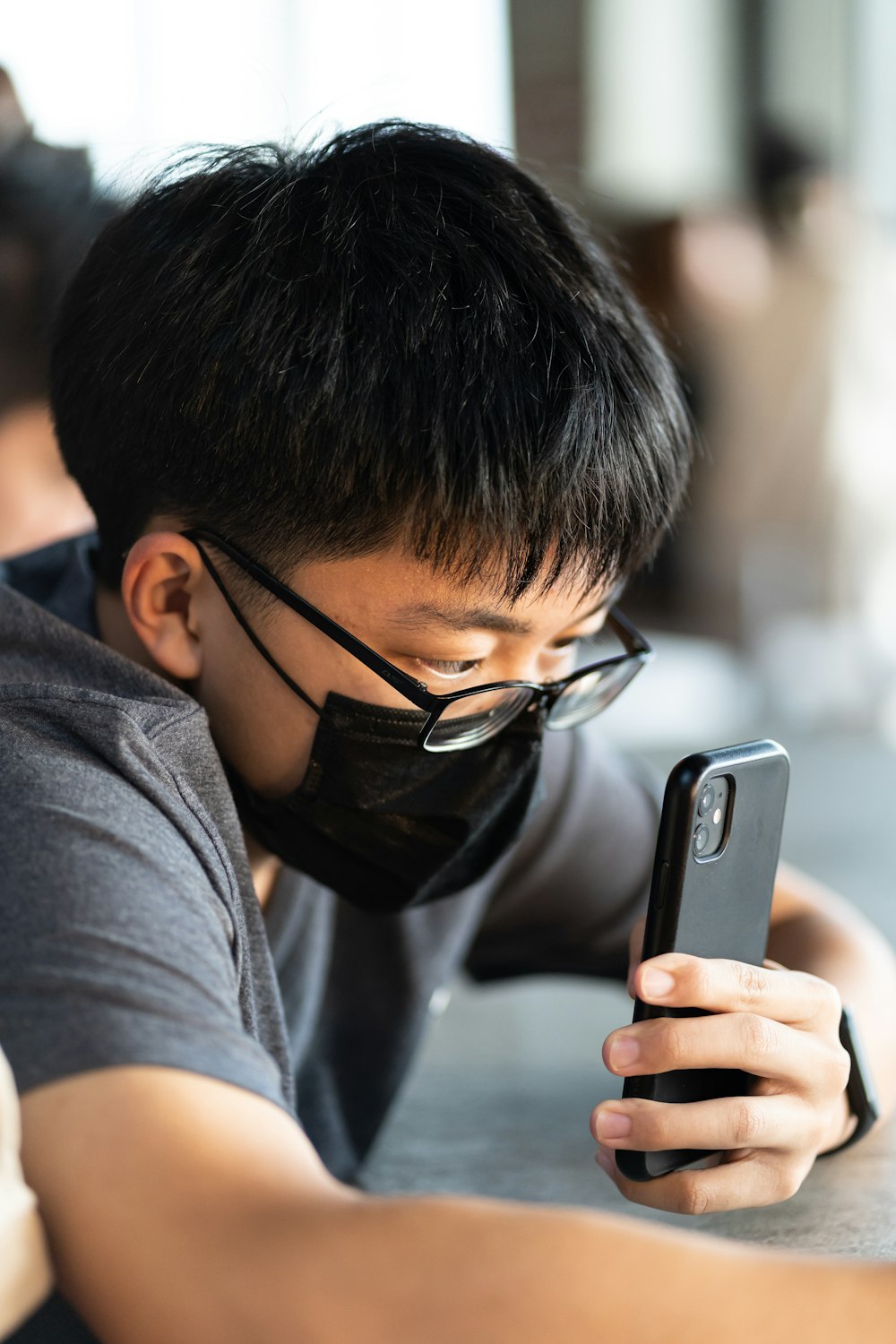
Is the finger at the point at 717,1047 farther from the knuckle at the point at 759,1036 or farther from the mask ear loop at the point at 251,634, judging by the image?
the mask ear loop at the point at 251,634

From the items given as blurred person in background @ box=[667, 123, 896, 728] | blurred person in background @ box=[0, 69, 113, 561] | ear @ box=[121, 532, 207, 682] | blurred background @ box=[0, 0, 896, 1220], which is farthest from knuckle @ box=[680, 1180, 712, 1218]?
blurred person in background @ box=[667, 123, 896, 728]

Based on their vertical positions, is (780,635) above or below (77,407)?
below

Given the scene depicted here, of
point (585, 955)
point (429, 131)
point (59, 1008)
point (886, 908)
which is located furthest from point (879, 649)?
point (59, 1008)

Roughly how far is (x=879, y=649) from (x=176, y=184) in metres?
3.33

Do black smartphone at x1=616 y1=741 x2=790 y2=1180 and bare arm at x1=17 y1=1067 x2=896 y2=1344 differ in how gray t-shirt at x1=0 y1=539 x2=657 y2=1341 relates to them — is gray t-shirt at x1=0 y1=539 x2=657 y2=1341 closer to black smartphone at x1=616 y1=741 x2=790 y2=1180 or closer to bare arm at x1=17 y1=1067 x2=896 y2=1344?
bare arm at x1=17 y1=1067 x2=896 y2=1344

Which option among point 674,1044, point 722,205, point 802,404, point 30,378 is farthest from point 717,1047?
point 722,205

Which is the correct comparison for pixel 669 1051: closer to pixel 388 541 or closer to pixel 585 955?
pixel 388 541

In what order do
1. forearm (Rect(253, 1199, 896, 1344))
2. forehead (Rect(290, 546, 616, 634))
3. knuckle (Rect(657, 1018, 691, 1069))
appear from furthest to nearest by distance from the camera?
forehead (Rect(290, 546, 616, 634)), knuckle (Rect(657, 1018, 691, 1069)), forearm (Rect(253, 1199, 896, 1344))

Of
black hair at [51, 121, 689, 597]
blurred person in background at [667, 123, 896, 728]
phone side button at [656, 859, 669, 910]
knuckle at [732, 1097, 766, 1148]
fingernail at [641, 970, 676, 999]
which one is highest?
black hair at [51, 121, 689, 597]

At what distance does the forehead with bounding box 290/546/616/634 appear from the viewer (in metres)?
0.79

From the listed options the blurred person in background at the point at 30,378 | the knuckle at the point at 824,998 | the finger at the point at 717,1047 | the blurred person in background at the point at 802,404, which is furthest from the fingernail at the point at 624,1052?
the blurred person in background at the point at 802,404

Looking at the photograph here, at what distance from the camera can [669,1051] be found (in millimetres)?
692

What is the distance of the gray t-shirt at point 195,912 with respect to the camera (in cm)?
57

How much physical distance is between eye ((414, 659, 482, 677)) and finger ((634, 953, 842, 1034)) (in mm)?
227
